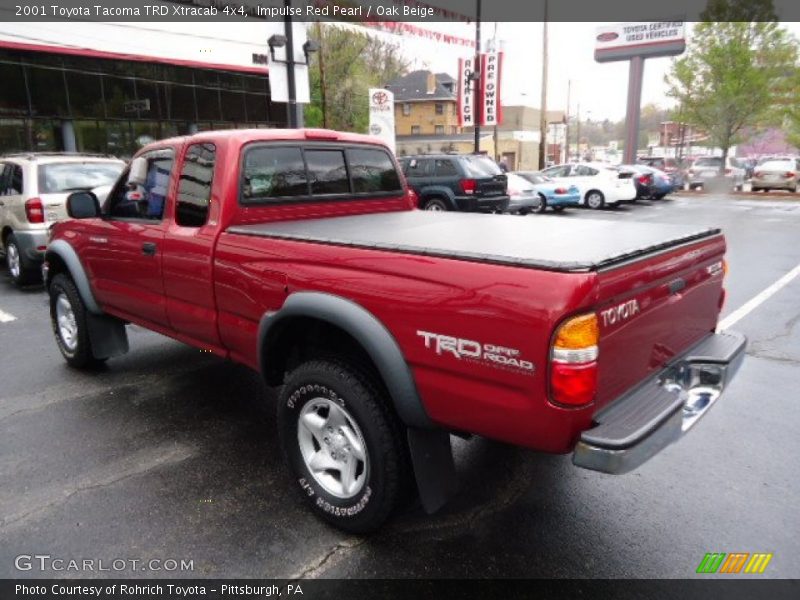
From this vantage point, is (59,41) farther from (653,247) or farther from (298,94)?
(653,247)

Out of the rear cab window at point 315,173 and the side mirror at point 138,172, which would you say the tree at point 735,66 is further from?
the side mirror at point 138,172

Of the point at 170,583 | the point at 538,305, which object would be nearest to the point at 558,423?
the point at 538,305

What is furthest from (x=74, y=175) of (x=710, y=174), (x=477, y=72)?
(x=710, y=174)

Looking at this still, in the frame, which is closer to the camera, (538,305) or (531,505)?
(538,305)

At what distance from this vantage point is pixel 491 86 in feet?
73.9

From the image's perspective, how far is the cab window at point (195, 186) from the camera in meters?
3.57

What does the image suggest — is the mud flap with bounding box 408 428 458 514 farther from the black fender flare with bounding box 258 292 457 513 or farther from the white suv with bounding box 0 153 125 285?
the white suv with bounding box 0 153 125 285

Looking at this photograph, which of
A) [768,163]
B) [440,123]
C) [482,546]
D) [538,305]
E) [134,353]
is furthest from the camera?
[440,123]

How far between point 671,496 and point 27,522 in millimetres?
3360

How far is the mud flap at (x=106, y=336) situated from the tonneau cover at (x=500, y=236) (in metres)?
2.14

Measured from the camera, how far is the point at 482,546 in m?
2.76

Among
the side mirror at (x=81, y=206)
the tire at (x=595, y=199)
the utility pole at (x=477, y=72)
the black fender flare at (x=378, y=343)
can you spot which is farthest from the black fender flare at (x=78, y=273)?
the tire at (x=595, y=199)

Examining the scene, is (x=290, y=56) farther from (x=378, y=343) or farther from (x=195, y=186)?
(x=378, y=343)

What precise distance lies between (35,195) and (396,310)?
723cm
